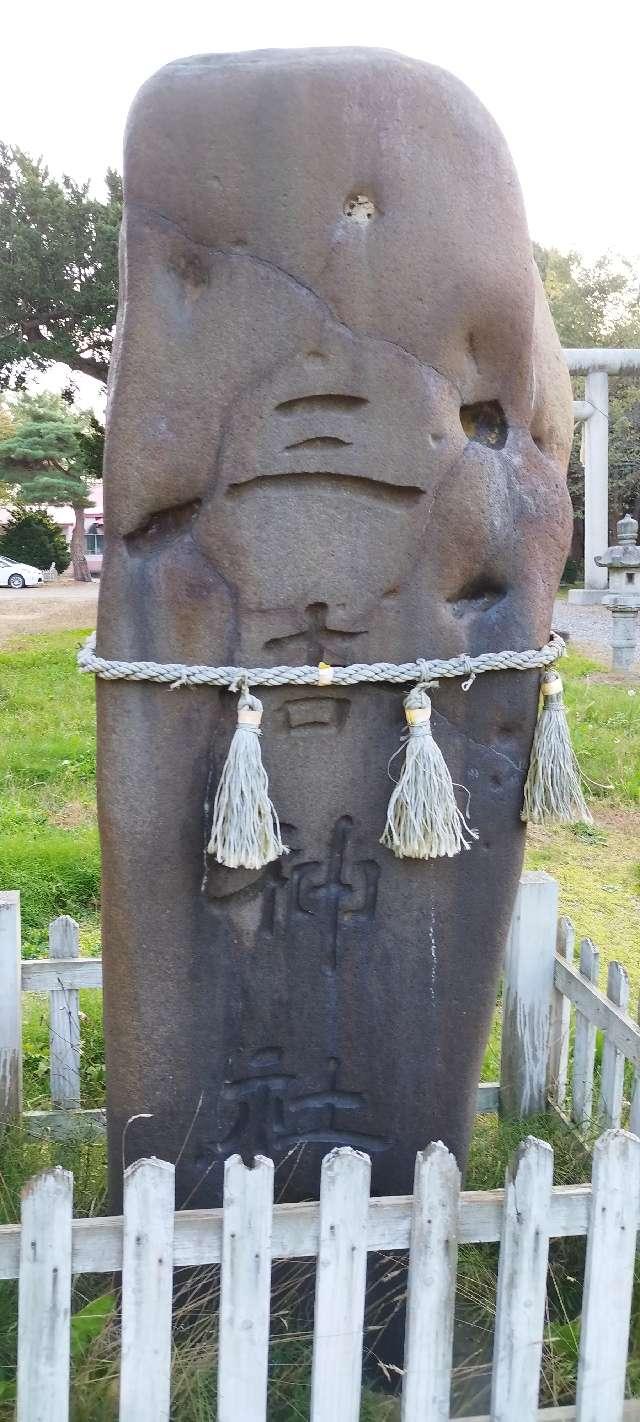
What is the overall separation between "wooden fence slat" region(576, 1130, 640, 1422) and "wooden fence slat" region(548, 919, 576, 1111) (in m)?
1.08

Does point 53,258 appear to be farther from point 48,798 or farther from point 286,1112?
point 286,1112

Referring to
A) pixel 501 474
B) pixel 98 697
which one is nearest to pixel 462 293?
pixel 501 474

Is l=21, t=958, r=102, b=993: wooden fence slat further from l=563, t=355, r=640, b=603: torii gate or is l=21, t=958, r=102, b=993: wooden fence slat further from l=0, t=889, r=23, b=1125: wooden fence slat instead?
l=563, t=355, r=640, b=603: torii gate

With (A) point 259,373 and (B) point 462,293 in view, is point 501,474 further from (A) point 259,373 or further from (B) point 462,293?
(A) point 259,373

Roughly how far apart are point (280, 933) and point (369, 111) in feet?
4.69

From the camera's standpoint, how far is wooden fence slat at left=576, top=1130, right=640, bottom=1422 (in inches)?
68.7

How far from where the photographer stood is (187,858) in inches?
79.4

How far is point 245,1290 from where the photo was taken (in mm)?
Answer: 1648

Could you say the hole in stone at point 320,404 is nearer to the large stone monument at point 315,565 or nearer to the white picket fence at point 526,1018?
the large stone monument at point 315,565

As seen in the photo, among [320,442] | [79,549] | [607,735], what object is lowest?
[607,735]

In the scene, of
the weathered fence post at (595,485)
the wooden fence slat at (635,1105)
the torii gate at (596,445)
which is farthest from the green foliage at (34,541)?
the wooden fence slat at (635,1105)

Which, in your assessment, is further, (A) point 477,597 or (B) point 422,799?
(A) point 477,597

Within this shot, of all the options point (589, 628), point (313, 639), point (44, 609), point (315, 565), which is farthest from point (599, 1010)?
point (44, 609)

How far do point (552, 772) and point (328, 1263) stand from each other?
93 cm
